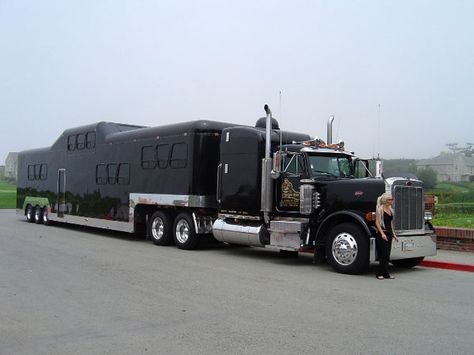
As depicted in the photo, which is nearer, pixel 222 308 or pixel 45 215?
pixel 222 308

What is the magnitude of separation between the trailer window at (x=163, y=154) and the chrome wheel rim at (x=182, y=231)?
173 centimetres

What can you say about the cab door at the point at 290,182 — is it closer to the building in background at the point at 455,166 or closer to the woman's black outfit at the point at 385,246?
the woman's black outfit at the point at 385,246

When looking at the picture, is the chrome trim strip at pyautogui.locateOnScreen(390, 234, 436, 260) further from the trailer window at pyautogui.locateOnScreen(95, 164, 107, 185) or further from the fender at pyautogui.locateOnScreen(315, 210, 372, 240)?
the trailer window at pyautogui.locateOnScreen(95, 164, 107, 185)

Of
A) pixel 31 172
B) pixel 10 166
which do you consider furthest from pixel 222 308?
pixel 10 166

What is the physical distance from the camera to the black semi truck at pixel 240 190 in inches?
440

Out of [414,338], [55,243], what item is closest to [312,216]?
[414,338]

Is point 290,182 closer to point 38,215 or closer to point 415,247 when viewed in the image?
point 415,247

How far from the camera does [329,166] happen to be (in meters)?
12.5

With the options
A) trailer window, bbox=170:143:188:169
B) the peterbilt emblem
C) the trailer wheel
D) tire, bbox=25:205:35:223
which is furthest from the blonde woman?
tire, bbox=25:205:35:223

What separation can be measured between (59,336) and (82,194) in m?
14.8

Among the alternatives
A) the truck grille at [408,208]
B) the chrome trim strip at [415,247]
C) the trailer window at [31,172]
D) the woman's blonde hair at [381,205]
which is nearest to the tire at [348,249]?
the woman's blonde hair at [381,205]

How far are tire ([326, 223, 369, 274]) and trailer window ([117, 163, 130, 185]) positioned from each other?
8.41 m

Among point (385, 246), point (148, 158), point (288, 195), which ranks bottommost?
point (385, 246)

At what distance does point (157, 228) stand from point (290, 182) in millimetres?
5500
